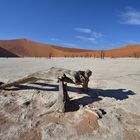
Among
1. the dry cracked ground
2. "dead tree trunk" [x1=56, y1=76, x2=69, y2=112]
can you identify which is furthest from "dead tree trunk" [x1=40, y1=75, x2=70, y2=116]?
the dry cracked ground

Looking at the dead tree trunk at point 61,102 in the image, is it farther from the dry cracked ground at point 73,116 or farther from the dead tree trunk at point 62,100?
the dry cracked ground at point 73,116

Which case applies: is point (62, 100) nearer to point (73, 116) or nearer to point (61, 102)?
point (61, 102)

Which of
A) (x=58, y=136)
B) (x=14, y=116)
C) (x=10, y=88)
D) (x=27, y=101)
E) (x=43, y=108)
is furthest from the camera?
(x=10, y=88)

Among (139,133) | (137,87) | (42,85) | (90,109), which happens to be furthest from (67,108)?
(137,87)

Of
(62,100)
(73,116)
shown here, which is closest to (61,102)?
(62,100)

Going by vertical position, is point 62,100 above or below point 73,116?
above

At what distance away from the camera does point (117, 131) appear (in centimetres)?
518

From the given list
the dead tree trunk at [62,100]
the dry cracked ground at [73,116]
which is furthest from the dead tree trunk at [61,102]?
the dry cracked ground at [73,116]

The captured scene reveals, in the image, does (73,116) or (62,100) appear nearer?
(73,116)

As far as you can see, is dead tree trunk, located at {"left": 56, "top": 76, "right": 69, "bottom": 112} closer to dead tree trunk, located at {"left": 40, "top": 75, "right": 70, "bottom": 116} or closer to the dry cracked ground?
dead tree trunk, located at {"left": 40, "top": 75, "right": 70, "bottom": 116}

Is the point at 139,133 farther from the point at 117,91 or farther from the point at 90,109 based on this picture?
the point at 117,91

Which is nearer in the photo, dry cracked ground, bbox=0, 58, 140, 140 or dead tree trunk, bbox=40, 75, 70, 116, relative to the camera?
dry cracked ground, bbox=0, 58, 140, 140

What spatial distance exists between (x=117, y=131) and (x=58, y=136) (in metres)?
1.25

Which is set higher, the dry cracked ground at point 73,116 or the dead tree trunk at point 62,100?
the dead tree trunk at point 62,100
